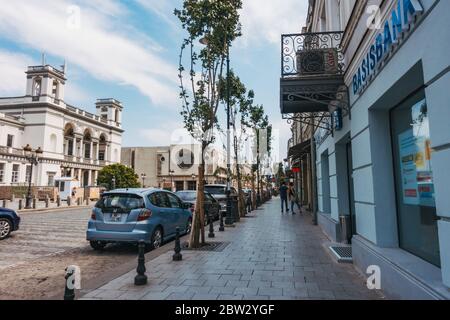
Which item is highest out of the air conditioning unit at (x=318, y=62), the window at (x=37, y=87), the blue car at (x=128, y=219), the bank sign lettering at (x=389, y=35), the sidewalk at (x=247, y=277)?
the window at (x=37, y=87)

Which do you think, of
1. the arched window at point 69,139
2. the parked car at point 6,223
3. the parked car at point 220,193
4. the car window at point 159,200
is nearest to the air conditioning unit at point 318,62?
the car window at point 159,200

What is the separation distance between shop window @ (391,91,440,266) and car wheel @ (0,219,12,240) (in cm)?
1112

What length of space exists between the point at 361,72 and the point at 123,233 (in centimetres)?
647

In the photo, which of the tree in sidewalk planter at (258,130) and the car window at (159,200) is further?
the tree in sidewalk planter at (258,130)

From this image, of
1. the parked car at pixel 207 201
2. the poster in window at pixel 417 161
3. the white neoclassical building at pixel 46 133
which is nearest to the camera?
the poster in window at pixel 417 161

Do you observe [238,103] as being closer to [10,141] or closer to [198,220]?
[198,220]

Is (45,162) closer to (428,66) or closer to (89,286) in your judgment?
(89,286)

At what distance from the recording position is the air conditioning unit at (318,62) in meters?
7.57

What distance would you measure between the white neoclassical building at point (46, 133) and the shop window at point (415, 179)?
181ft

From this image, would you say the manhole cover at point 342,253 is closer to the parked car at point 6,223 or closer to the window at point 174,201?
the window at point 174,201

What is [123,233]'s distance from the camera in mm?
7828
